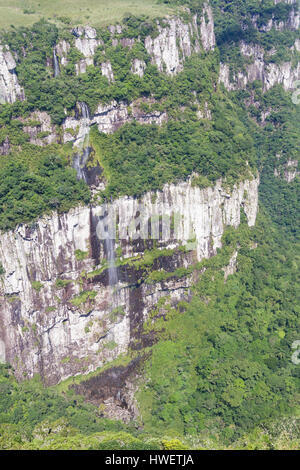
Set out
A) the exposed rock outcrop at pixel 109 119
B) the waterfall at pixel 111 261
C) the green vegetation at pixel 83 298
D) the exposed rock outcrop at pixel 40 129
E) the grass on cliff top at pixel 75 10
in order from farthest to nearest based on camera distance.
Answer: the grass on cliff top at pixel 75 10
the waterfall at pixel 111 261
the exposed rock outcrop at pixel 109 119
the green vegetation at pixel 83 298
the exposed rock outcrop at pixel 40 129

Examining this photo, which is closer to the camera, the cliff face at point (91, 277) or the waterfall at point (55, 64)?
the cliff face at point (91, 277)

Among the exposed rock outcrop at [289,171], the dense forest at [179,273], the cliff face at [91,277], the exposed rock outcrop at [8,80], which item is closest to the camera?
the dense forest at [179,273]

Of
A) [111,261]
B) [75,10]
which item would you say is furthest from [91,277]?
[75,10]

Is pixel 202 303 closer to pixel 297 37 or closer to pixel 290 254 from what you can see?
pixel 290 254

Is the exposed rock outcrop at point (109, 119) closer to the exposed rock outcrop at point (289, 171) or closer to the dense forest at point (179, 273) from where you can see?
the dense forest at point (179, 273)

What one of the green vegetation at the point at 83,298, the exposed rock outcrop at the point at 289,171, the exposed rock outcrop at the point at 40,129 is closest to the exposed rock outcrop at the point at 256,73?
the exposed rock outcrop at the point at 289,171

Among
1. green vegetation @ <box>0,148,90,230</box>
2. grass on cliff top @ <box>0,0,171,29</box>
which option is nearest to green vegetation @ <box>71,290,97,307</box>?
green vegetation @ <box>0,148,90,230</box>
